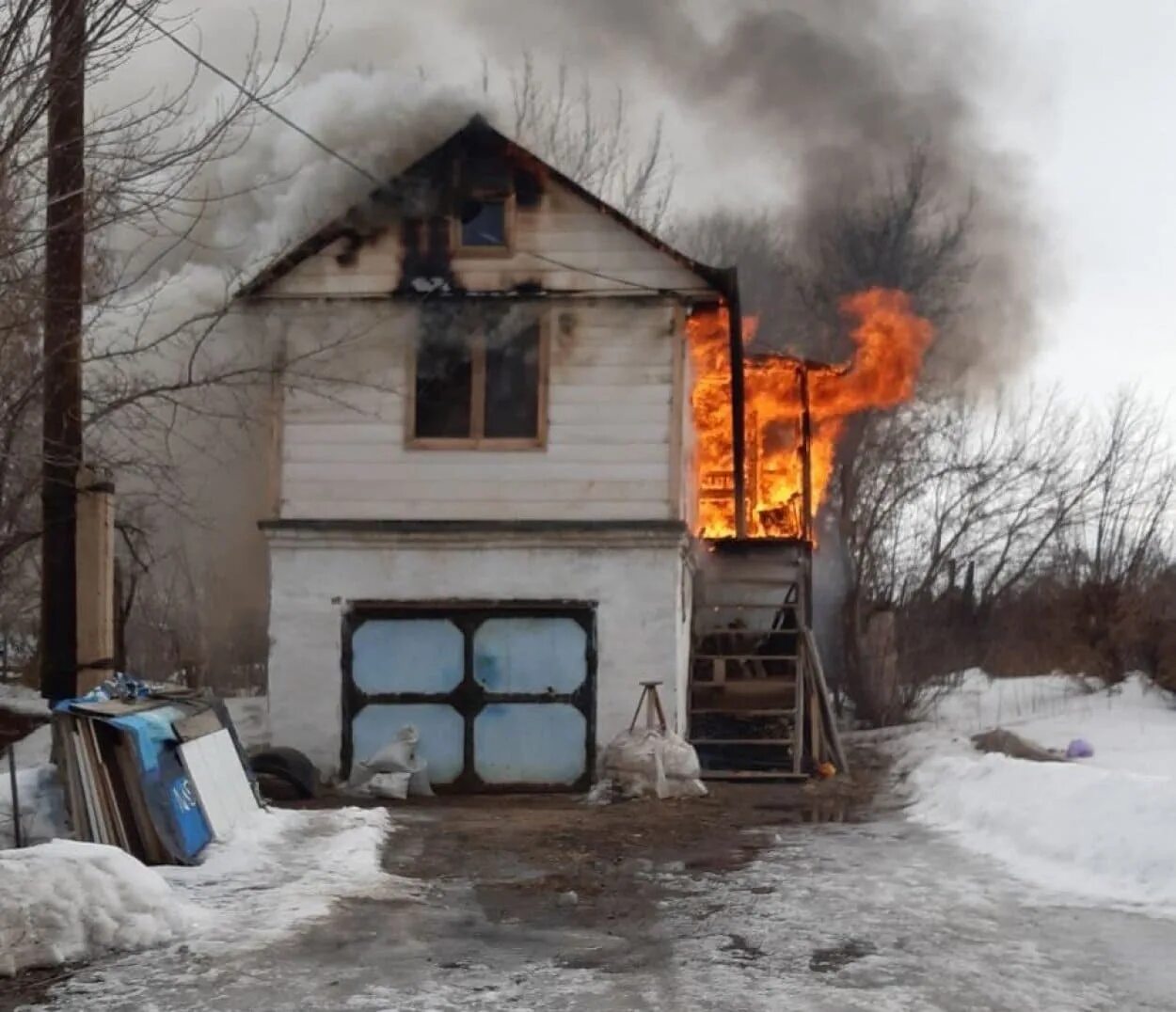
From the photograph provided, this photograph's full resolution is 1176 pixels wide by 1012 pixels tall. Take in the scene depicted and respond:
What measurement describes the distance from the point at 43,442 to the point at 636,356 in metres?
6.73

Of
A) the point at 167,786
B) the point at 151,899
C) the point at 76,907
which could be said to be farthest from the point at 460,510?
the point at 76,907

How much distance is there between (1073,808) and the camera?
10.1m

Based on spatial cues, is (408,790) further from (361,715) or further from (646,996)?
(646,996)

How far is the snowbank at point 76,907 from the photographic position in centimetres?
652

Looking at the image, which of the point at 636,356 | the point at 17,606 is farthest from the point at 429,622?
the point at 17,606

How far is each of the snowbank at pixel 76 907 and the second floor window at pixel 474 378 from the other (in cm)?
861

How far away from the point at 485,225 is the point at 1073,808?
896 centimetres

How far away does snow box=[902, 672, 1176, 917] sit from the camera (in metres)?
8.83

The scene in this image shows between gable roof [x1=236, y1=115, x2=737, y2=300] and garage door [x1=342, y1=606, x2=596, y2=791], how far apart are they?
3952mm

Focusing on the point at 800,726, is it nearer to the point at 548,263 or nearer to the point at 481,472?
the point at 481,472

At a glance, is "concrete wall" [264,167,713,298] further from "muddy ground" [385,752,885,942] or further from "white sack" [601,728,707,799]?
"muddy ground" [385,752,885,942]

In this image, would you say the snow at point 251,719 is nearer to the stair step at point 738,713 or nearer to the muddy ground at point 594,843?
the muddy ground at point 594,843

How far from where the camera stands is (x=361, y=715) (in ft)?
49.7

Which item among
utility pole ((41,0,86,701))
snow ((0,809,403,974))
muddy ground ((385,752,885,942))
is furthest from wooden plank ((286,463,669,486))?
snow ((0,809,403,974))
